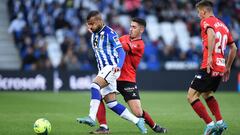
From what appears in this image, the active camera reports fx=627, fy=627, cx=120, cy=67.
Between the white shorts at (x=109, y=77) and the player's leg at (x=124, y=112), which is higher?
the white shorts at (x=109, y=77)

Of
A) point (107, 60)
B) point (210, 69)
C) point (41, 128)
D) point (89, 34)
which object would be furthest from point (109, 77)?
point (89, 34)

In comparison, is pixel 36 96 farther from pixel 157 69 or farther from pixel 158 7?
pixel 158 7

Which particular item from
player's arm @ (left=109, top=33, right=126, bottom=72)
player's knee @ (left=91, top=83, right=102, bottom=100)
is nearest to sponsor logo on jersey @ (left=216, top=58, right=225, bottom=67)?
player's arm @ (left=109, top=33, right=126, bottom=72)

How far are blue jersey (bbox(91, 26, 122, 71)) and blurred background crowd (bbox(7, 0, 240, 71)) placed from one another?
526 inches

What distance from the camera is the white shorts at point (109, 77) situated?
10.5 m

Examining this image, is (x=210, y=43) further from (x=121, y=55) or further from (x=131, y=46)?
(x=131, y=46)

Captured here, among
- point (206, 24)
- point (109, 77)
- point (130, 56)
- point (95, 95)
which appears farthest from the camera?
point (130, 56)

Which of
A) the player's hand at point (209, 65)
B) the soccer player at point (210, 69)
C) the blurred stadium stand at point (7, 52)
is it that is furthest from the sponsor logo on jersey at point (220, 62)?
the blurred stadium stand at point (7, 52)

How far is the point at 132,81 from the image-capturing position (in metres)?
11.2

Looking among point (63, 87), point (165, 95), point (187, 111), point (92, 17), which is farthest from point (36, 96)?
point (92, 17)

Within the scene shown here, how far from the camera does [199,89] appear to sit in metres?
10.1

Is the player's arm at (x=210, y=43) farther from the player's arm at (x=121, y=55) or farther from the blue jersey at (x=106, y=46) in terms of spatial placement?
the blue jersey at (x=106, y=46)

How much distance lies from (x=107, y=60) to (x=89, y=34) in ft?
46.0

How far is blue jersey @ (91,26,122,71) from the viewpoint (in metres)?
10.7
